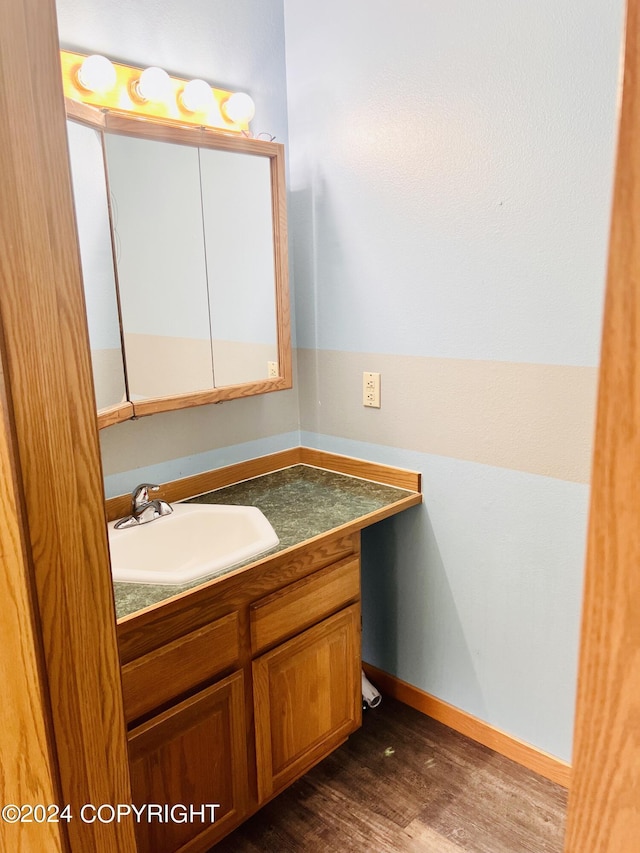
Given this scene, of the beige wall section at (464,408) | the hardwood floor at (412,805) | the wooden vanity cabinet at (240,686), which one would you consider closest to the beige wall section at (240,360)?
the beige wall section at (464,408)

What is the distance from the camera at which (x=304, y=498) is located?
205 cm

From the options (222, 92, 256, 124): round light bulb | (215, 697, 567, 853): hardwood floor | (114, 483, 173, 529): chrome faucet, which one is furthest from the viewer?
(222, 92, 256, 124): round light bulb

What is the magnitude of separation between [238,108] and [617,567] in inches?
76.6

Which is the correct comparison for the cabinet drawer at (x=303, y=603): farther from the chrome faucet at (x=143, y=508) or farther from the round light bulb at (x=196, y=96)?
the round light bulb at (x=196, y=96)

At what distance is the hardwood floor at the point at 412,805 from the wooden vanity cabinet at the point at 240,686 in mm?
86

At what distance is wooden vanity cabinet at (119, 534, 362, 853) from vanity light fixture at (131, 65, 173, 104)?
129 centimetres

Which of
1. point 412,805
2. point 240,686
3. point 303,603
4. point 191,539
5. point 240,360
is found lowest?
point 412,805

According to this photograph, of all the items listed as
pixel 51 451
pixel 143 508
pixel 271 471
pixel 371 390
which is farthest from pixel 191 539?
pixel 51 451

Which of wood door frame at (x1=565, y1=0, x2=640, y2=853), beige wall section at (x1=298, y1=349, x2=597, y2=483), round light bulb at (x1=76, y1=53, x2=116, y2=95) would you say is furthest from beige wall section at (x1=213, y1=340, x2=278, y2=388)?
wood door frame at (x1=565, y1=0, x2=640, y2=853)

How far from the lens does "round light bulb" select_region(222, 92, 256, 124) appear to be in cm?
195

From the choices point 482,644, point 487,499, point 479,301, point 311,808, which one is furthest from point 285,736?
point 479,301

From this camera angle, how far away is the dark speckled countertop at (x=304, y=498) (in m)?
1.80

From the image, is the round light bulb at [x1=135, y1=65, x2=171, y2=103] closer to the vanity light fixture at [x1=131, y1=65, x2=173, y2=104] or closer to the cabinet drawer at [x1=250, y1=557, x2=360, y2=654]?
the vanity light fixture at [x1=131, y1=65, x2=173, y2=104]

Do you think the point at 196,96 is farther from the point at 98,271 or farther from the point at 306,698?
the point at 306,698
